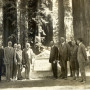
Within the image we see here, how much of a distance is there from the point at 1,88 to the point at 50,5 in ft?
33.5

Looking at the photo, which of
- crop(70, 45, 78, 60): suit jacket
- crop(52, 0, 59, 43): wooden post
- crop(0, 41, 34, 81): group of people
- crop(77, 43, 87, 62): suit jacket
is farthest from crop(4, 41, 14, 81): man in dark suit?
crop(52, 0, 59, 43): wooden post

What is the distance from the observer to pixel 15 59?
11.9 m

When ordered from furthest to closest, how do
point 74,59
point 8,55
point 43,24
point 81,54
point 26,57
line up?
point 43,24, point 26,57, point 74,59, point 8,55, point 81,54

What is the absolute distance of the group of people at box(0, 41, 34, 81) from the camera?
11758 millimetres

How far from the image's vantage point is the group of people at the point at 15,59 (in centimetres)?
1176

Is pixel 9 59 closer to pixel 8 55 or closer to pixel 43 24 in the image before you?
pixel 8 55

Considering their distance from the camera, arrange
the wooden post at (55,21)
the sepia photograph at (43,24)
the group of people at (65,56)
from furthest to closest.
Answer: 1. the wooden post at (55,21)
2. the sepia photograph at (43,24)
3. the group of people at (65,56)

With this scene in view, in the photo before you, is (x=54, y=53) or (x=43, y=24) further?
(x=43, y=24)

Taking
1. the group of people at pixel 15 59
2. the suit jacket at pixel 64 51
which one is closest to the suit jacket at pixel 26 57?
the group of people at pixel 15 59

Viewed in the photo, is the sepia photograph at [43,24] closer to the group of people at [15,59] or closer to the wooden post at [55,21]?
the wooden post at [55,21]

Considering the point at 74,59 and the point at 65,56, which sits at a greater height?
the point at 65,56

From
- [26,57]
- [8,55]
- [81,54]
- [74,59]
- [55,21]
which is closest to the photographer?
[81,54]

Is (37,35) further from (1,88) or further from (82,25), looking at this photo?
(1,88)

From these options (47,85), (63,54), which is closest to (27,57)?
(63,54)
